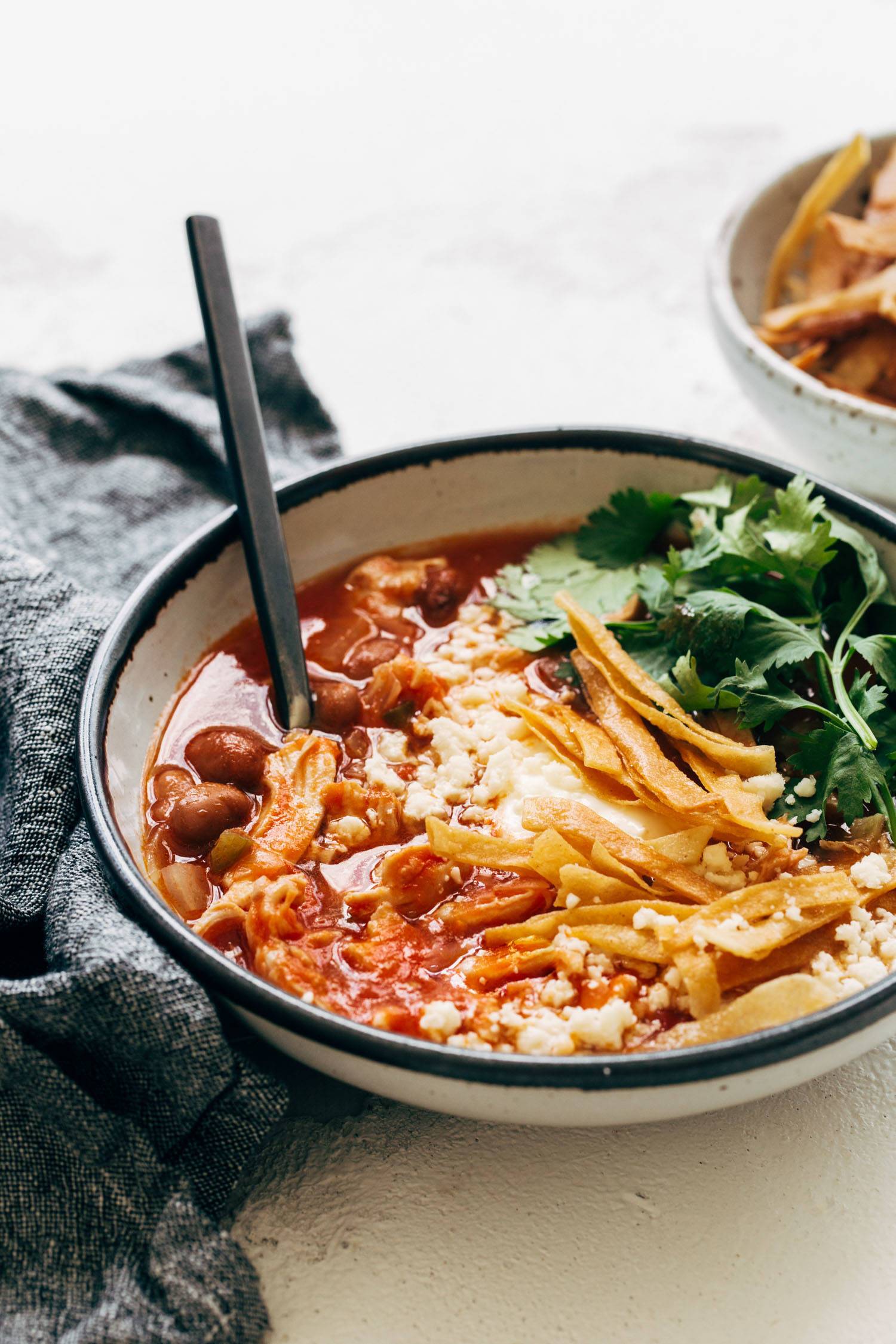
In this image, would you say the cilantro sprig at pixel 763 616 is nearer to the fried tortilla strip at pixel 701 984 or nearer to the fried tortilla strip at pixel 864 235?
the fried tortilla strip at pixel 701 984

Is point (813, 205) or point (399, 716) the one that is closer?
point (399, 716)

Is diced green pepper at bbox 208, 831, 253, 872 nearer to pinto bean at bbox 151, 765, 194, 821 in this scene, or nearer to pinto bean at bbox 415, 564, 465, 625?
pinto bean at bbox 151, 765, 194, 821

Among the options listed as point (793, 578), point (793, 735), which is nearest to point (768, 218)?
point (793, 578)

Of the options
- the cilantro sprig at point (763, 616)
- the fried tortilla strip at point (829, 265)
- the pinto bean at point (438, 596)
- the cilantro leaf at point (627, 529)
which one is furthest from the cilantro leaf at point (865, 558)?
the fried tortilla strip at point (829, 265)

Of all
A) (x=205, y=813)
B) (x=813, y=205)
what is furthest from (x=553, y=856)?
(x=813, y=205)

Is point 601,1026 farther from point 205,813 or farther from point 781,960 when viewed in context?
point 205,813

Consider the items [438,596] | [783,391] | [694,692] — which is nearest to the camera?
[694,692]

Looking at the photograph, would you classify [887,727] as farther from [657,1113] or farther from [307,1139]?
[307,1139]
